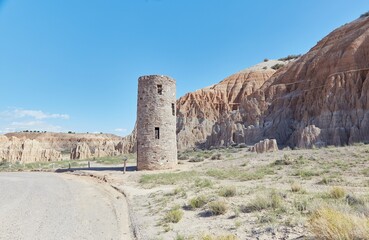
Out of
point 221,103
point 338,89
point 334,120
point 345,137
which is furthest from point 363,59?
point 221,103

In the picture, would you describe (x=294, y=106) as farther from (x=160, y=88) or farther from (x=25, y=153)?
(x=25, y=153)

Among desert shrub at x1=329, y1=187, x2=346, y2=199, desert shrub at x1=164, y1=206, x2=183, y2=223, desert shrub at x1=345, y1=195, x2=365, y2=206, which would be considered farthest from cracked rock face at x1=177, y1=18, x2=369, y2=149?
desert shrub at x1=164, y1=206, x2=183, y2=223

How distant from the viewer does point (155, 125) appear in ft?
70.2

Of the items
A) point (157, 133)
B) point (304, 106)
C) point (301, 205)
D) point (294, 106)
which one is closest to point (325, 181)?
point (301, 205)

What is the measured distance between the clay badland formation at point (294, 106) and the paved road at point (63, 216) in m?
27.3

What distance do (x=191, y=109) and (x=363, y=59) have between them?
33.6m

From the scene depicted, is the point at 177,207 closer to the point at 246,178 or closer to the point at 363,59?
the point at 246,178

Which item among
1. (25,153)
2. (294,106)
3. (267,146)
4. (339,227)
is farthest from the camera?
(25,153)

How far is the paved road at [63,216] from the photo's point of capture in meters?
6.66

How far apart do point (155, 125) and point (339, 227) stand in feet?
59.4

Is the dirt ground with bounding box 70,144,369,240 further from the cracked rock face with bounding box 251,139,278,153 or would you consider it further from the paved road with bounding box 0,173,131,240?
the cracked rock face with bounding box 251,139,278,153

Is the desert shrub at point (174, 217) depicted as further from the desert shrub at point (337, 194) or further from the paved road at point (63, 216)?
the desert shrub at point (337, 194)

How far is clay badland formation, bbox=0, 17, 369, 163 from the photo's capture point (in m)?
33.0

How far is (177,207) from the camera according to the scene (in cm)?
810
